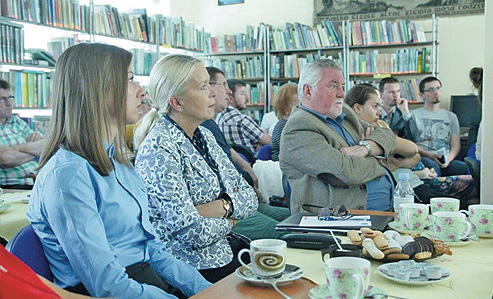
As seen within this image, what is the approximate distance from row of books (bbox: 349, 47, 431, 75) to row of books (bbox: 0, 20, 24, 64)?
434 centimetres

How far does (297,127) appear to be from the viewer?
2725 mm

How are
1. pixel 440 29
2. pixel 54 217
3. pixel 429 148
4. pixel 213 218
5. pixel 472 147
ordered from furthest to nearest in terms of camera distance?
1. pixel 440 29
2. pixel 429 148
3. pixel 472 147
4. pixel 213 218
5. pixel 54 217

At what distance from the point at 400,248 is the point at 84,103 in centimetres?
94

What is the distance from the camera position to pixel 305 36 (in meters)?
7.77

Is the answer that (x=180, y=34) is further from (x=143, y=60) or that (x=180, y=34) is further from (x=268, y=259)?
(x=268, y=259)

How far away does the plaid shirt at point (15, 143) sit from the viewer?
412cm

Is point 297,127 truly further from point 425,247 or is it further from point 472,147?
point 472,147

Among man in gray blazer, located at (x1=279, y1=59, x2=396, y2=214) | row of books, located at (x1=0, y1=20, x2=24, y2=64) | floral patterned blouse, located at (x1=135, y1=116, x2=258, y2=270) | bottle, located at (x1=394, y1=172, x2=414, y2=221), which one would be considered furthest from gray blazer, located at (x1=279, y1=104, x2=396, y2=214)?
row of books, located at (x1=0, y1=20, x2=24, y2=64)

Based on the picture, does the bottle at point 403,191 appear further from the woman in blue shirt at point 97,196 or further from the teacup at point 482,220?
the woman in blue shirt at point 97,196

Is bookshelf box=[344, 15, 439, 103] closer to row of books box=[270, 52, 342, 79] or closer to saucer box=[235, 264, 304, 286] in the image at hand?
row of books box=[270, 52, 342, 79]

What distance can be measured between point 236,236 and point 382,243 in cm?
94

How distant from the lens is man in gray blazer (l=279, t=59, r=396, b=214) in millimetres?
2621

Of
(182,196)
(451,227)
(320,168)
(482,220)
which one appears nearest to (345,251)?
(451,227)

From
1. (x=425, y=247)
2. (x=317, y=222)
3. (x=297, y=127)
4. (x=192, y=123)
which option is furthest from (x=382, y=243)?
(x=297, y=127)
